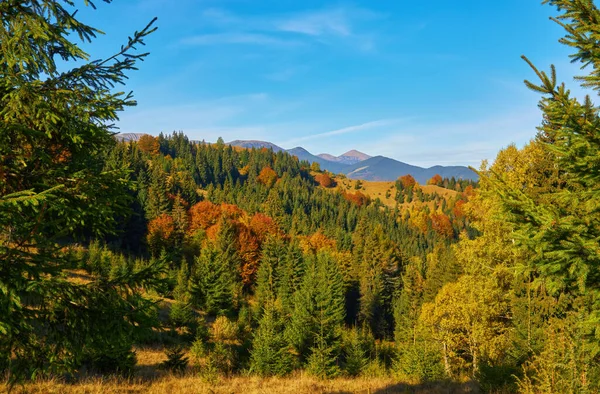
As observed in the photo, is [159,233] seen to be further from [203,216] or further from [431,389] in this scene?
[431,389]

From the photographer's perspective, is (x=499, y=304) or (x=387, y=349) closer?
(x=499, y=304)

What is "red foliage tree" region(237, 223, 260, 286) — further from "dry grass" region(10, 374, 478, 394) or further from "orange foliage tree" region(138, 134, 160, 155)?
"orange foliage tree" region(138, 134, 160, 155)

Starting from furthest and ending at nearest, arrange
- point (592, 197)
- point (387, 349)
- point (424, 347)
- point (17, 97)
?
point (387, 349), point (424, 347), point (592, 197), point (17, 97)

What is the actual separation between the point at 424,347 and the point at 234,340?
71.1 ft

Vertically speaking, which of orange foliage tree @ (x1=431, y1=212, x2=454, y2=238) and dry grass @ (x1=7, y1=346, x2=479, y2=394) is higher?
dry grass @ (x1=7, y1=346, x2=479, y2=394)

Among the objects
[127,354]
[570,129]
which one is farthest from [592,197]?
[127,354]

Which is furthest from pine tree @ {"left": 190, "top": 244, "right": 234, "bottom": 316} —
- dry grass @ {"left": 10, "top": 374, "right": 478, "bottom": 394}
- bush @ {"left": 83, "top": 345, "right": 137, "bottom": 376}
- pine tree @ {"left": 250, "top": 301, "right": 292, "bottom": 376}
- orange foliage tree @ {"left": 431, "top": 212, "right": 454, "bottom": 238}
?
orange foliage tree @ {"left": 431, "top": 212, "right": 454, "bottom": 238}

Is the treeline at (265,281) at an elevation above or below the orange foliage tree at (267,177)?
below

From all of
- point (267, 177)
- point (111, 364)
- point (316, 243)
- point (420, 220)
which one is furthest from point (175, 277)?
point (267, 177)

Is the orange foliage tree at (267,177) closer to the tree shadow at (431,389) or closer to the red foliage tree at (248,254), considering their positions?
the red foliage tree at (248,254)

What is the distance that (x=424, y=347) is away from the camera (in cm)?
1800

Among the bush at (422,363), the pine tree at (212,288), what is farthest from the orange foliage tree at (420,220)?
the bush at (422,363)

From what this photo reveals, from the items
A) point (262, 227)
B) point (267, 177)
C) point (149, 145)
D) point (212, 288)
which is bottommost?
point (212, 288)

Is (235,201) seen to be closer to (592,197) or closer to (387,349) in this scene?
(387,349)
